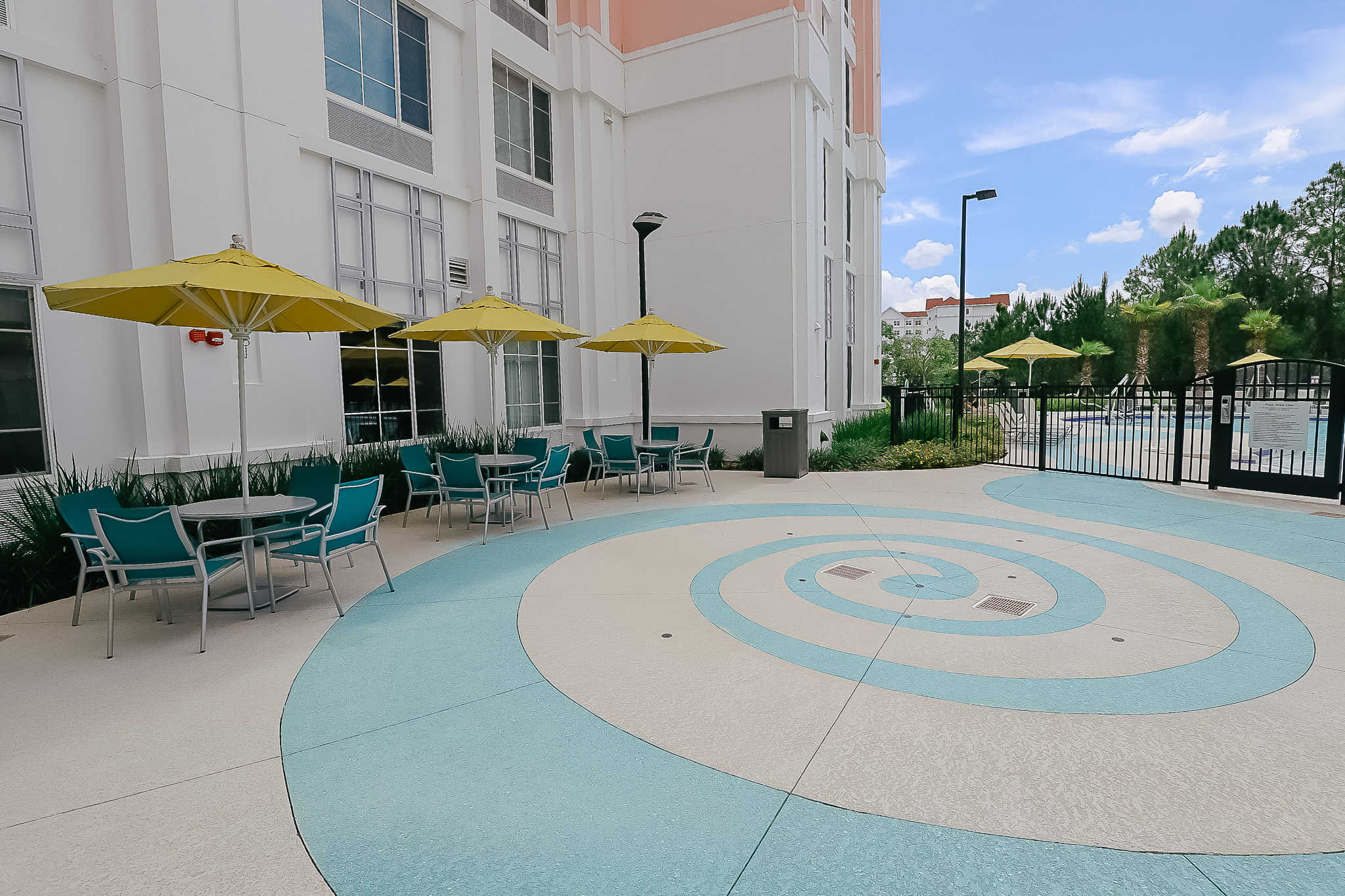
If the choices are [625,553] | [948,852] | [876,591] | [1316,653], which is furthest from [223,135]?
[1316,653]

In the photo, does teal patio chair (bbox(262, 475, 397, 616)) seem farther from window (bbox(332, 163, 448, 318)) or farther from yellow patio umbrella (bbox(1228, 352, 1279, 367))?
yellow patio umbrella (bbox(1228, 352, 1279, 367))

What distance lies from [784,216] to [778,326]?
2390 mm

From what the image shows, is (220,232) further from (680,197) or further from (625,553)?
(680,197)

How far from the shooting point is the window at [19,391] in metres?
6.92

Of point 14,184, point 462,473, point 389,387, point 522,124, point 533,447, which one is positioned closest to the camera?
point 14,184

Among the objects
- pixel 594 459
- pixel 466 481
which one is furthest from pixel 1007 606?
pixel 594 459

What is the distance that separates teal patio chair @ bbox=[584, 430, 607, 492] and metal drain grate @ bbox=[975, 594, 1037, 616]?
689 centimetres

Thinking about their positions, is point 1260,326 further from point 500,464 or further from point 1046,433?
point 500,464

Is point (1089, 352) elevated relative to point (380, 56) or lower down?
lower down

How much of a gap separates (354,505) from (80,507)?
2018 millimetres

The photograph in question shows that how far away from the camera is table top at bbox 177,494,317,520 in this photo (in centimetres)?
528

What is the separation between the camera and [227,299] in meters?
5.44

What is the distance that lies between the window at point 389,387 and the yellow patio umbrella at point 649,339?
2805 millimetres

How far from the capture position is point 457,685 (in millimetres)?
4059
